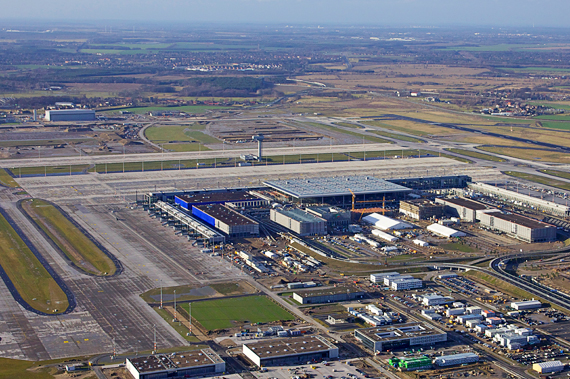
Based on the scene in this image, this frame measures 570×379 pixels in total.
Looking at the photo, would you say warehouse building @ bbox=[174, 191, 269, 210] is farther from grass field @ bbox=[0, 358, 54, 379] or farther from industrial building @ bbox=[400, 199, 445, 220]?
grass field @ bbox=[0, 358, 54, 379]

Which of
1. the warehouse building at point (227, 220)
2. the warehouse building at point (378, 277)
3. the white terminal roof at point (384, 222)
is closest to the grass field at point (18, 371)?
the warehouse building at point (378, 277)

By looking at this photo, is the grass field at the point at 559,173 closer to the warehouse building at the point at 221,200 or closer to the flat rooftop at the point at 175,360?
the warehouse building at the point at 221,200

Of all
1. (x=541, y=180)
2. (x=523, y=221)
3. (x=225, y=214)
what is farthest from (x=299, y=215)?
(x=541, y=180)

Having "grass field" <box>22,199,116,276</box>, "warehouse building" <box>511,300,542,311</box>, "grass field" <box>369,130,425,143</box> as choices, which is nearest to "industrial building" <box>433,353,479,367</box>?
"warehouse building" <box>511,300,542,311</box>

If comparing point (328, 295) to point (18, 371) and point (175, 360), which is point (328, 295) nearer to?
point (175, 360)

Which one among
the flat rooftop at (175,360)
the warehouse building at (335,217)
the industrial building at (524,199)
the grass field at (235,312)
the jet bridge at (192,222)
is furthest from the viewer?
the industrial building at (524,199)
